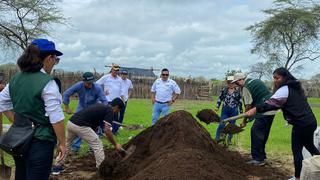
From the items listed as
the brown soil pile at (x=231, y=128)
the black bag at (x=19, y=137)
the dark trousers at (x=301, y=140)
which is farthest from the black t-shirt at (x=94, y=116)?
the brown soil pile at (x=231, y=128)

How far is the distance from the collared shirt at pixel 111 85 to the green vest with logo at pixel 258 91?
13.2 ft

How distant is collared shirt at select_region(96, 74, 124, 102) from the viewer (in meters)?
11.6

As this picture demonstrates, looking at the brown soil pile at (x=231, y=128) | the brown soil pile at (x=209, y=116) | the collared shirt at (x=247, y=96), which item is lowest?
the brown soil pile at (x=231, y=128)

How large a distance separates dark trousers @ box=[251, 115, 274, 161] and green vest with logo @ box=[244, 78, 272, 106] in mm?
352

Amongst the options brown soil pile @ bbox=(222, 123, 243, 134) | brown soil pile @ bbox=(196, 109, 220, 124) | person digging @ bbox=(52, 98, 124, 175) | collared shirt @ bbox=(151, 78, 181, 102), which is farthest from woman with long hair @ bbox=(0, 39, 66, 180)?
collared shirt @ bbox=(151, 78, 181, 102)

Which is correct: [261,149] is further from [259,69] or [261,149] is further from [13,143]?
[259,69]

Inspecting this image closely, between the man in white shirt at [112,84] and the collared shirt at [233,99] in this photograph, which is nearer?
the collared shirt at [233,99]

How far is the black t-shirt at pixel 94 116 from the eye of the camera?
686cm

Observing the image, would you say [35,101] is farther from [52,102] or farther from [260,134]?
[260,134]

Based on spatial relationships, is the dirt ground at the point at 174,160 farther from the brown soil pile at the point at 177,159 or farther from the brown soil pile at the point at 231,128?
the brown soil pile at the point at 231,128

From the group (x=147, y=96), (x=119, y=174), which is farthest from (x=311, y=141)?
(x=147, y=96)

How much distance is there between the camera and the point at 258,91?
872 cm

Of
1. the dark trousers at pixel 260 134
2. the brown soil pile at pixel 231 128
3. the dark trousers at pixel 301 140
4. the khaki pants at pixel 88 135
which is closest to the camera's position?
the dark trousers at pixel 301 140

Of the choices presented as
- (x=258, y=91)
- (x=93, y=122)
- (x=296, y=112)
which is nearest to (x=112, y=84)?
(x=258, y=91)
